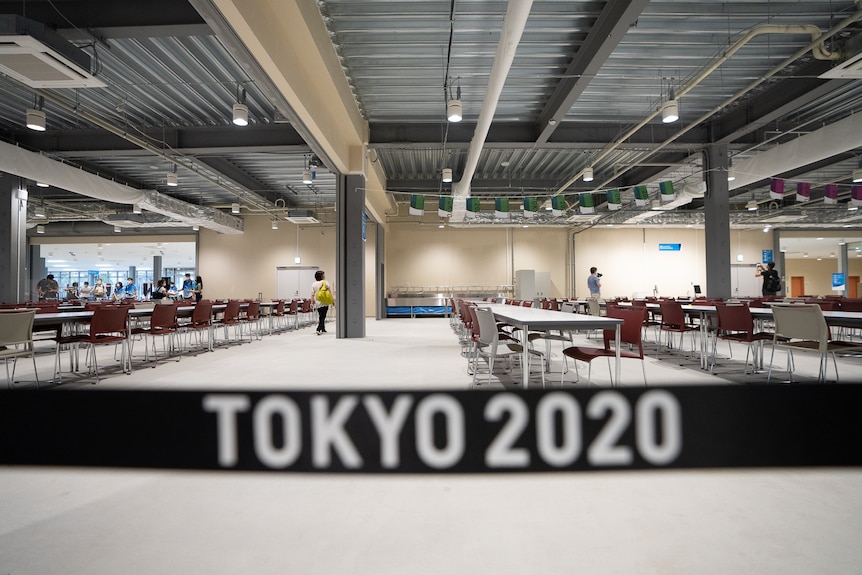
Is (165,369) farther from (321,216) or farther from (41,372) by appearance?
(321,216)

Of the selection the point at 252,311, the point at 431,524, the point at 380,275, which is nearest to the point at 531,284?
the point at 380,275

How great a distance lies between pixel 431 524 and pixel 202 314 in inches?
230

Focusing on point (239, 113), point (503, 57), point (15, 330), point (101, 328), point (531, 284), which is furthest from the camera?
point (531, 284)

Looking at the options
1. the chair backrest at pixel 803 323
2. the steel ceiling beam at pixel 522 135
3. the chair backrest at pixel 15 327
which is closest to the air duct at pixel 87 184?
the chair backrest at pixel 15 327

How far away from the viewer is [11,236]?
880 cm

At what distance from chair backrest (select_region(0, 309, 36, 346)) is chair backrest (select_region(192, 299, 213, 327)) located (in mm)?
2468

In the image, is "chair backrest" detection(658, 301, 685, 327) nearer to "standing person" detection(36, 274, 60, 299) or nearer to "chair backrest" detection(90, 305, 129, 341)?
"chair backrest" detection(90, 305, 129, 341)

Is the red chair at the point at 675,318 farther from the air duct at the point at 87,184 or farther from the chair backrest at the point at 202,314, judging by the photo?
the air duct at the point at 87,184

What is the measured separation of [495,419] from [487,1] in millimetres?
5297

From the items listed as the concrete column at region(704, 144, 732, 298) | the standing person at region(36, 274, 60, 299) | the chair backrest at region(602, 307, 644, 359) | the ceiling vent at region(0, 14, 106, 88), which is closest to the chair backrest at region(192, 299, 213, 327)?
the ceiling vent at region(0, 14, 106, 88)

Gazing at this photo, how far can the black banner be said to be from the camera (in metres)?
0.83

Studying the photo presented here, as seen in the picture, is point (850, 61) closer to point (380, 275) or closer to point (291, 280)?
point (380, 275)

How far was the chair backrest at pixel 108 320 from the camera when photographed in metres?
4.44

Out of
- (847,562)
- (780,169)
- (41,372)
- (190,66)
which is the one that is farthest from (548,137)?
(41,372)
